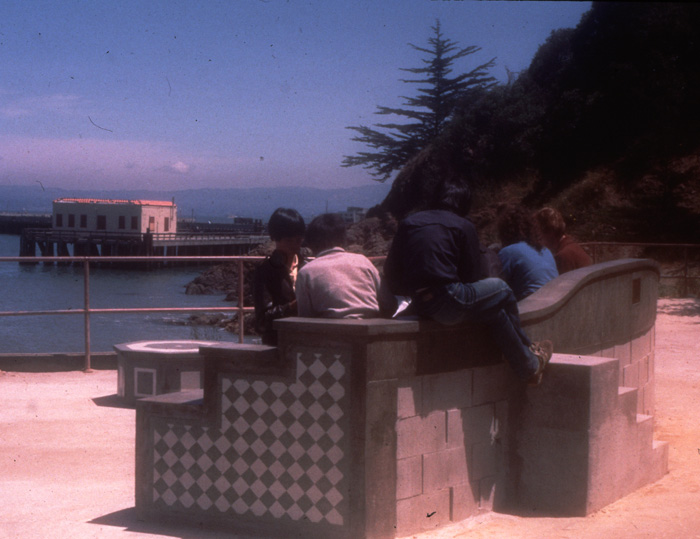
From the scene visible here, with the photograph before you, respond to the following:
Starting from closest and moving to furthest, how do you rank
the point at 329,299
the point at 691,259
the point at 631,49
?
the point at 329,299 < the point at 691,259 < the point at 631,49

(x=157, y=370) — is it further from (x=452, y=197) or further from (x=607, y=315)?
(x=452, y=197)

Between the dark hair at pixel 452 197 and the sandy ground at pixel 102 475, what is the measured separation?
65.5 inches

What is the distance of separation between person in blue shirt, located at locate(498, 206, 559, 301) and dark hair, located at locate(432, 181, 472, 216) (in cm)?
158

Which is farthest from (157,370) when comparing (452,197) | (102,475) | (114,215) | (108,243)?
(114,215)

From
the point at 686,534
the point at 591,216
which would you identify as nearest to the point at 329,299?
the point at 686,534

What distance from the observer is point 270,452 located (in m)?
4.19

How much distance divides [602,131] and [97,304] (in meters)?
36.2

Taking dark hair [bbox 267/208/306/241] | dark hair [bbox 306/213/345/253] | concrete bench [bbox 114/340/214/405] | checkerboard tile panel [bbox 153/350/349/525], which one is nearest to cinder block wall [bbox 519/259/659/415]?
dark hair [bbox 306/213/345/253]

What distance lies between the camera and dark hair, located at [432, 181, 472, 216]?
4297 millimetres

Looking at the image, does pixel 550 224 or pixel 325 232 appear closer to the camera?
pixel 325 232

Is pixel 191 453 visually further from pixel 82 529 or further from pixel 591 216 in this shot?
pixel 591 216

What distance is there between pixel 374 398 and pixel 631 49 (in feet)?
116

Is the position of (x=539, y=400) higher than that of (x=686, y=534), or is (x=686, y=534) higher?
(x=539, y=400)

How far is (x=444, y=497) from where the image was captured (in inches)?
171
